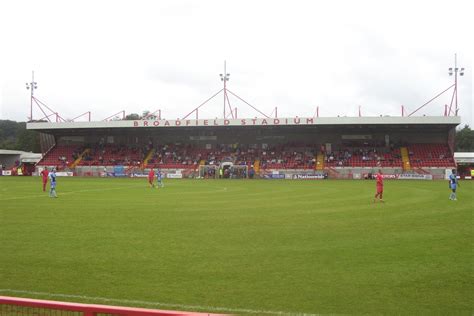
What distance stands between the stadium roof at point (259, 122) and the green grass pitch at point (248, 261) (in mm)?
39708

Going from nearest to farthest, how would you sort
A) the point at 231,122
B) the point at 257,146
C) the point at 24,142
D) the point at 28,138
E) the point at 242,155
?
the point at 231,122, the point at 242,155, the point at 257,146, the point at 24,142, the point at 28,138

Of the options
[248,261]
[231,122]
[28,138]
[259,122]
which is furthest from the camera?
[28,138]

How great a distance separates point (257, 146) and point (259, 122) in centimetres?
875

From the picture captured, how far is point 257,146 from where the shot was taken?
67375mm

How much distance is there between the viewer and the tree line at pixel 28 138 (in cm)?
10838

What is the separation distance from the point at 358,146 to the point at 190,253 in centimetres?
5675

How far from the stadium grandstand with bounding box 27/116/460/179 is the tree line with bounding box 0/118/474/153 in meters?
33.0

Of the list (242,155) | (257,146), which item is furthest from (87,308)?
(257,146)

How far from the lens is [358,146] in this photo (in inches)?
2517

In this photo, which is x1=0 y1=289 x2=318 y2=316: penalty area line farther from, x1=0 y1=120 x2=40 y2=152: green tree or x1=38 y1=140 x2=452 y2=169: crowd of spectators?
x1=0 y1=120 x2=40 y2=152: green tree

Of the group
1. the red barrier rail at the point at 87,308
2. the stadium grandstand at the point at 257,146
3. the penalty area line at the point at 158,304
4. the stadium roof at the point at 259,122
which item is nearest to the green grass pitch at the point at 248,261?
the penalty area line at the point at 158,304

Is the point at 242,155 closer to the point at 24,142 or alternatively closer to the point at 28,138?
the point at 24,142

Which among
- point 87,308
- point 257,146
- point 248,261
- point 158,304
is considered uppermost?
point 257,146

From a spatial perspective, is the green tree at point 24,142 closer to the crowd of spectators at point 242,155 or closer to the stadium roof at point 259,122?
the crowd of spectators at point 242,155
